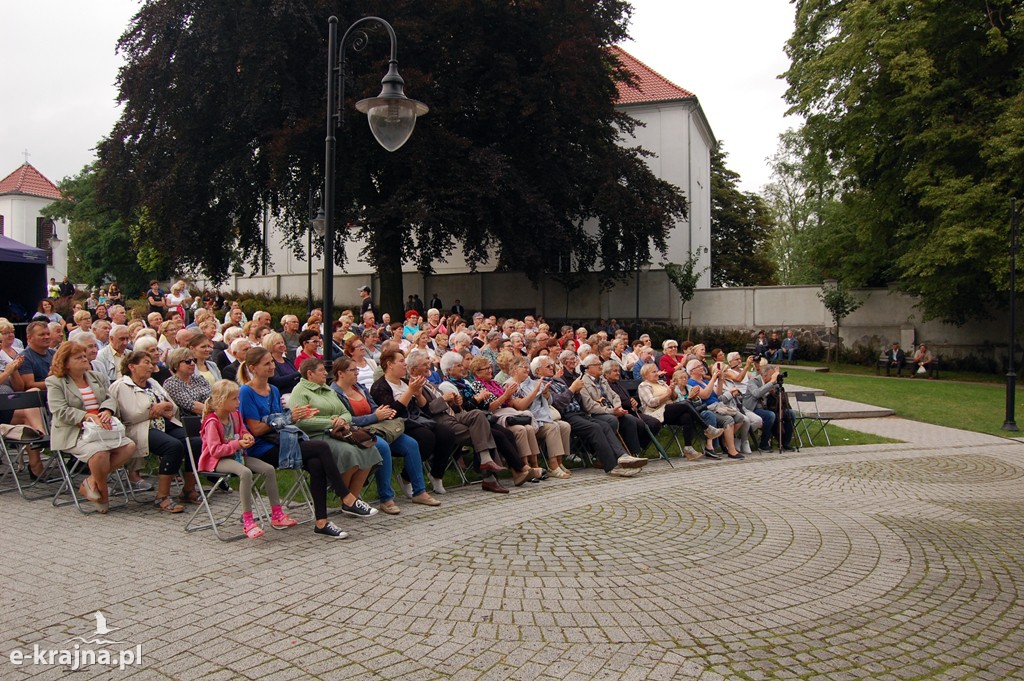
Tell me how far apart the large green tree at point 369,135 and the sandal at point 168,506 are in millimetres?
16346

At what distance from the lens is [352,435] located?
7055 millimetres

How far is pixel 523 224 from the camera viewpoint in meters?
25.7

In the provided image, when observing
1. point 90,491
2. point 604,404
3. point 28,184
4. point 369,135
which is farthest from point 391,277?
point 28,184

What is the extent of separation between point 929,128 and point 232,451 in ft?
87.0

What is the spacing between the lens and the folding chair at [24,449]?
7.58m

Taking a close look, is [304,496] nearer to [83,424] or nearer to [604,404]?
[83,424]

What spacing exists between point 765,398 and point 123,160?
21760 mm

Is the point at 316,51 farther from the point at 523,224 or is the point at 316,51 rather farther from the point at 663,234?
the point at 663,234

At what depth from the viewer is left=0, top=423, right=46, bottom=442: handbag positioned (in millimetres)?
7664

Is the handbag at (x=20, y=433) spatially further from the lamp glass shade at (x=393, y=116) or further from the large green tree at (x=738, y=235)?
the large green tree at (x=738, y=235)

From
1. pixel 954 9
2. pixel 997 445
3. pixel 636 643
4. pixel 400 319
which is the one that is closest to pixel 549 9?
pixel 400 319

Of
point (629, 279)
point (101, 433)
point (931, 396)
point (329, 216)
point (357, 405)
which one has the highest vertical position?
point (629, 279)

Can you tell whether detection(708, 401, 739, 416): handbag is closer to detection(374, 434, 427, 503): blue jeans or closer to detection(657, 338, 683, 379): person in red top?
detection(657, 338, 683, 379): person in red top

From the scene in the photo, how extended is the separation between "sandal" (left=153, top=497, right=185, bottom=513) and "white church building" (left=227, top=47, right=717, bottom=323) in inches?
1056
